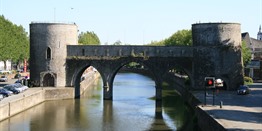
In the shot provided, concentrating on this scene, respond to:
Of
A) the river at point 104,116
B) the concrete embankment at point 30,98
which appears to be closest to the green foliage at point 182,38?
the river at point 104,116

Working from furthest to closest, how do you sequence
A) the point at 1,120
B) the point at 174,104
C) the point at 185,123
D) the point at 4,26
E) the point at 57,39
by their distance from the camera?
the point at 4,26 → the point at 57,39 → the point at 174,104 → the point at 185,123 → the point at 1,120

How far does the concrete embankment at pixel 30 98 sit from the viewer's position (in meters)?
45.0

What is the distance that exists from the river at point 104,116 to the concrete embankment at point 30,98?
0.71 m

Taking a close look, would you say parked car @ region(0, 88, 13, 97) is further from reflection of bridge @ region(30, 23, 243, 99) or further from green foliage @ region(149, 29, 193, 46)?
green foliage @ region(149, 29, 193, 46)

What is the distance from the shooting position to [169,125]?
44375mm

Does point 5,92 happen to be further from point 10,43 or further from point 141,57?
point 10,43

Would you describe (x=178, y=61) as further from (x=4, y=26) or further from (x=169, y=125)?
(x=4, y=26)

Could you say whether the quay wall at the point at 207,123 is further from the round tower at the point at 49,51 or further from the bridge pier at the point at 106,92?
the round tower at the point at 49,51

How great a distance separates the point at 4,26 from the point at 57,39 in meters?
36.2

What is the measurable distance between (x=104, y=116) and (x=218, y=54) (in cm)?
2237

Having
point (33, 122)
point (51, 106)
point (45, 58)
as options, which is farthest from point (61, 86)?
point (33, 122)

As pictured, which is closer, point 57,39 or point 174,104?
point 174,104

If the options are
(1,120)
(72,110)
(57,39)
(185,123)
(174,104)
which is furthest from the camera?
(57,39)

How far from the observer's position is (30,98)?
53.8 meters
